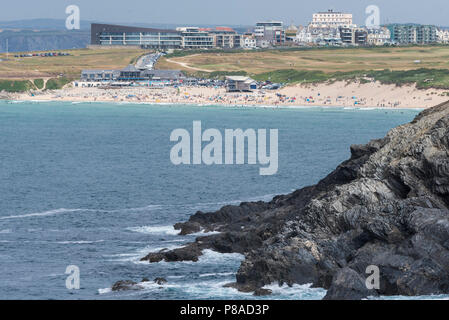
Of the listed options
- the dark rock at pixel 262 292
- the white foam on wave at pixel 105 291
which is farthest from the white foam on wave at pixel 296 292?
the white foam on wave at pixel 105 291

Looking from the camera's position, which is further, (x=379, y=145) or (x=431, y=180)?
(x=379, y=145)

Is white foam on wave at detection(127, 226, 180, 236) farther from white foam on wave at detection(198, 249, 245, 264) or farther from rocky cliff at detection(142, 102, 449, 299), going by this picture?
white foam on wave at detection(198, 249, 245, 264)

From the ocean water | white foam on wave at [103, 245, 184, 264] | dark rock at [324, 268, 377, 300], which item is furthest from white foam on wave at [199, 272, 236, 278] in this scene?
Result: dark rock at [324, 268, 377, 300]

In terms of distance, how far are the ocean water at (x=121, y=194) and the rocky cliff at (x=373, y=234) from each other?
1.35m

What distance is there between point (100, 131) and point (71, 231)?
291 ft

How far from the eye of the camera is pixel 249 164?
331 ft

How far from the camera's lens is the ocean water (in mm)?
46562

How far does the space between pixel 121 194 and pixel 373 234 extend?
124 ft

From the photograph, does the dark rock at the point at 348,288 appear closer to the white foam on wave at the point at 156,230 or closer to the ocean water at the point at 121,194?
the ocean water at the point at 121,194

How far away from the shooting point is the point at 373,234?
4284cm

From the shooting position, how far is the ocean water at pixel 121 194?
153 feet

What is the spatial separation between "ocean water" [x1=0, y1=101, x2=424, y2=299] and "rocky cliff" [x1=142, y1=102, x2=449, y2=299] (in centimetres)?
135
